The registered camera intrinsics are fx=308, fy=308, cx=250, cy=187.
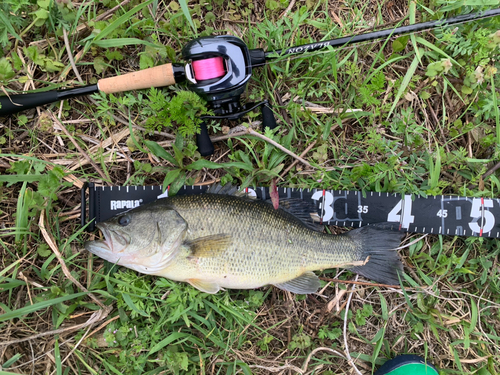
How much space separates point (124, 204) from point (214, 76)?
1.48 metres

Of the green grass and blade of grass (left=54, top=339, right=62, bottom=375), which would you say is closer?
blade of grass (left=54, top=339, right=62, bottom=375)

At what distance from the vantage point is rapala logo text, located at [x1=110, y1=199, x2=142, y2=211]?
9.75ft

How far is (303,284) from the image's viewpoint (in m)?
2.92

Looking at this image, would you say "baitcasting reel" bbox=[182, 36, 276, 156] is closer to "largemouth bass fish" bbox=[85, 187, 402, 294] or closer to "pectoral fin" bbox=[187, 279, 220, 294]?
"largemouth bass fish" bbox=[85, 187, 402, 294]

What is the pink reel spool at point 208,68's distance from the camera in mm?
2693

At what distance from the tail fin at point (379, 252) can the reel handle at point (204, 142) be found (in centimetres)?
155

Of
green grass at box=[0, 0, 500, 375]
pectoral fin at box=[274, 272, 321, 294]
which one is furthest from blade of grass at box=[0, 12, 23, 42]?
pectoral fin at box=[274, 272, 321, 294]

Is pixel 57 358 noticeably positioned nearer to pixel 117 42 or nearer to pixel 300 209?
pixel 300 209

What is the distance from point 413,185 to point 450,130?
2.60 feet

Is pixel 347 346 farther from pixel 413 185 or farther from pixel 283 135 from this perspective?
pixel 283 135

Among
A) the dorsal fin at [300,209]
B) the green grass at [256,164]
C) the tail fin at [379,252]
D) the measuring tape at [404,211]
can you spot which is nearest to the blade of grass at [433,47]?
the green grass at [256,164]

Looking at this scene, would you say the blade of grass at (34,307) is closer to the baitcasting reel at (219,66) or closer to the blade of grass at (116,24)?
the baitcasting reel at (219,66)

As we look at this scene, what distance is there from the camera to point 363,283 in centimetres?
309

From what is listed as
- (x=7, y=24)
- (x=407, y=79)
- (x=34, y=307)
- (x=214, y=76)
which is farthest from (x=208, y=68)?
(x=34, y=307)
